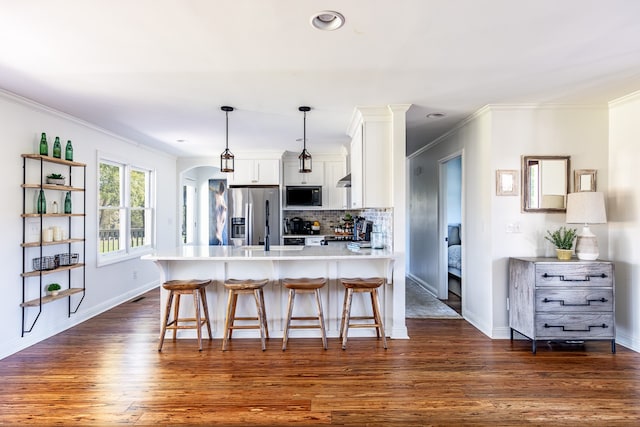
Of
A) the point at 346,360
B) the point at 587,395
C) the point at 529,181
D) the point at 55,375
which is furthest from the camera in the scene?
the point at 529,181

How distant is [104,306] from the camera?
4.50 m

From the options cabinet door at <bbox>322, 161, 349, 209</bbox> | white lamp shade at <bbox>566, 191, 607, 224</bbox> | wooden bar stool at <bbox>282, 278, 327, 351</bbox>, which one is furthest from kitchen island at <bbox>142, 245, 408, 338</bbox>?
cabinet door at <bbox>322, 161, 349, 209</bbox>

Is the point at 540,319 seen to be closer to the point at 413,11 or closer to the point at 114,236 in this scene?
the point at 413,11

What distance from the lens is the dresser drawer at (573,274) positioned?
3.15 m

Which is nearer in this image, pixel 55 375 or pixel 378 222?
pixel 55 375

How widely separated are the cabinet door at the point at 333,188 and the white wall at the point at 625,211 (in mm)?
3766

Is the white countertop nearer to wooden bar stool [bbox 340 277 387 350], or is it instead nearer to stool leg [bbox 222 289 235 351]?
wooden bar stool [bbox 340 277 387 350]

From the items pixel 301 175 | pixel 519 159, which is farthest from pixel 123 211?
pixel 519 159

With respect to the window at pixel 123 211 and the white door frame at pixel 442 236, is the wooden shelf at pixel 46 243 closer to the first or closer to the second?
the window at pixel 123 211

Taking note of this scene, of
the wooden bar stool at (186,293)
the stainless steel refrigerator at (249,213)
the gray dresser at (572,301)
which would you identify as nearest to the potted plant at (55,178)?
the wooden bar stool at (186,293)

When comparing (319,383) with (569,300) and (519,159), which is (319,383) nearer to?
(569,300)

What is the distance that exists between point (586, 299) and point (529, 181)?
1.19m

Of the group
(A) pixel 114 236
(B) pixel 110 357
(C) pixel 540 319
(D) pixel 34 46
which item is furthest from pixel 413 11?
(A) pixel 114 236

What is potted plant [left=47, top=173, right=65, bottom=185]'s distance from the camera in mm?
3498
